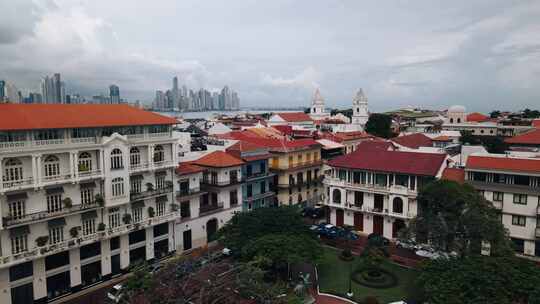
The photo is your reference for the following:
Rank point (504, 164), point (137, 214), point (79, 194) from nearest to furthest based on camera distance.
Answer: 1. point (79, 194)
2. point (137, 214)
3. point (504, 164)

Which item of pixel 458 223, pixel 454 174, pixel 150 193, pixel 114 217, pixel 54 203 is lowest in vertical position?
pixel 114 217

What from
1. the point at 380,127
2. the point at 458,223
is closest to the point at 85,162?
the point at 458,223

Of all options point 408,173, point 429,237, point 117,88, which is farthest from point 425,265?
point 117,88

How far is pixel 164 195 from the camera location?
42750 mm

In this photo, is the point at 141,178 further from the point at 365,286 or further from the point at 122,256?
the point at 365,286

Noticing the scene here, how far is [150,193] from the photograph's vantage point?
40.8 m

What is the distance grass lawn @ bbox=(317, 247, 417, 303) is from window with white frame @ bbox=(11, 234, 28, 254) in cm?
2522

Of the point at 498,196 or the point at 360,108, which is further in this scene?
the point at 360,108

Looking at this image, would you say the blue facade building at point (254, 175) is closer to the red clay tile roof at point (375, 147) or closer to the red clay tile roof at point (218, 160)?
the red clay tile roof at point (218, 160)

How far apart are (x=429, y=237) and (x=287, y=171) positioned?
24886 mm

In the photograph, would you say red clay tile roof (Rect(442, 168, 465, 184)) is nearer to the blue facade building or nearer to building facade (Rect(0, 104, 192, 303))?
the blue facade building

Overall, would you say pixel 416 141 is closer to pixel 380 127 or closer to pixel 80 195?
pixel 380 127

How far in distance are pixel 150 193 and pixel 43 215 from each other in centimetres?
1027

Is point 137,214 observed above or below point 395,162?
below
